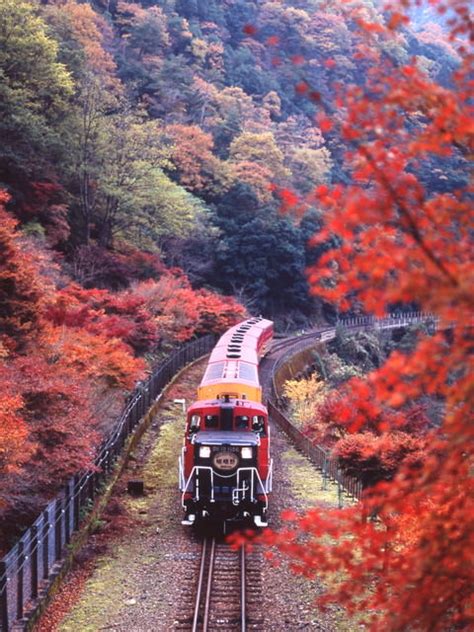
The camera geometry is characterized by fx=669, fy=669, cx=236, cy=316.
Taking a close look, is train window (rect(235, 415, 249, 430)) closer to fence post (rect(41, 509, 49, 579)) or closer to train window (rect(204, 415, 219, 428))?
train window (rect(204, 415, 219, 428))

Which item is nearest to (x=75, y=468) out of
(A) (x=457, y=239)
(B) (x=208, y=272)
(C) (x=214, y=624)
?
(C) (x=214, y=624)

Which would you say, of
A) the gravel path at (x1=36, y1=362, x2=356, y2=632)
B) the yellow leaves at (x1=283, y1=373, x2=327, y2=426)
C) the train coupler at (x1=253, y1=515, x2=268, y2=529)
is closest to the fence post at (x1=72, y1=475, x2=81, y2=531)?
the gravel path at (x1=36, y1=362, x2=356, y2=632)

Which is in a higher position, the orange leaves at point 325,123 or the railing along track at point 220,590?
the orange leaves at point 325,123

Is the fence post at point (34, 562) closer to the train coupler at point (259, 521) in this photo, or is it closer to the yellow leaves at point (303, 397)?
the train coupler at point (259, 521)

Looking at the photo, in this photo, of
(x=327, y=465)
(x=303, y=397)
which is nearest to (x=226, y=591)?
(x=327, y=465)

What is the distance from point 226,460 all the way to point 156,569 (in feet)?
8.13

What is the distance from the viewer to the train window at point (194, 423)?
14.5 metres

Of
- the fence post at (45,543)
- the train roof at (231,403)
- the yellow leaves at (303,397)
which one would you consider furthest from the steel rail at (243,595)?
the yellow leaves at (303,397)

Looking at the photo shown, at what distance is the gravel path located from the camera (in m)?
10.6

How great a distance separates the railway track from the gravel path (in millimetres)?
194

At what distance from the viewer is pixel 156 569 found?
12438mm

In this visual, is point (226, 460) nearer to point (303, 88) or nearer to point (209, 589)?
point (209, 589)

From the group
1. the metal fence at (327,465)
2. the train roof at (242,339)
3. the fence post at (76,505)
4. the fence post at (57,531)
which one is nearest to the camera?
the fence post at (57,531)

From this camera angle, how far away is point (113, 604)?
1106 cm
